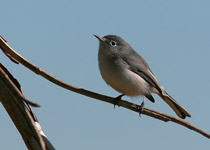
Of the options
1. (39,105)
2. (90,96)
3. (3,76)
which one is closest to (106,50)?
(90,96)

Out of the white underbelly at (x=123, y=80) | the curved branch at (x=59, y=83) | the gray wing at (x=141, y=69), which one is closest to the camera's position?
the curved branch at (x=59, y=83)

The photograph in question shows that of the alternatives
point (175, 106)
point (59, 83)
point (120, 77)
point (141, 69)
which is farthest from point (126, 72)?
point (59, 83)

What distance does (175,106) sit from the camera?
16.8 ft

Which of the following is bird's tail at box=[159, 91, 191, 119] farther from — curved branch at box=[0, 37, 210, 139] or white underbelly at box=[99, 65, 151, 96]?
curved branch at box=[0, 37, 210, 139]

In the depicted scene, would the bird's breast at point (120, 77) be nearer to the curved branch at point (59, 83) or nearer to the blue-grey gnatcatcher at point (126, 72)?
the blue-grey gnatcatcher at point (126, 72)

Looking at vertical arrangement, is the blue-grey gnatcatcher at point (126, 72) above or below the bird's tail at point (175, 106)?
above

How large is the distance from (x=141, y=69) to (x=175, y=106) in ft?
2.50

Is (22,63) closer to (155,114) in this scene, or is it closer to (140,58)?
(155,114)

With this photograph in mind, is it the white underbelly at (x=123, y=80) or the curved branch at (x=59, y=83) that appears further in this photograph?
the white underbelly at (x=123, y=80)

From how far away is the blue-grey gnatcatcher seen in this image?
189 inches

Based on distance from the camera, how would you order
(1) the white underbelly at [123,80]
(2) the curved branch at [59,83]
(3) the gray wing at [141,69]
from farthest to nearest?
(3) the gray wing at [141,69], (1) the white underbelly at [123,80], (2) the curved branch at [59,83]

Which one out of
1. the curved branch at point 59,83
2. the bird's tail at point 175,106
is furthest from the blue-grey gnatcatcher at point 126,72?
the curved branch at point 59,83

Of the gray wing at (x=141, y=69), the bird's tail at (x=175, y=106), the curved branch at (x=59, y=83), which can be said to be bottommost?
the curved branch at (x=59, y=83)

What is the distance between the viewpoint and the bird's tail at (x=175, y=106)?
482 centimetres
